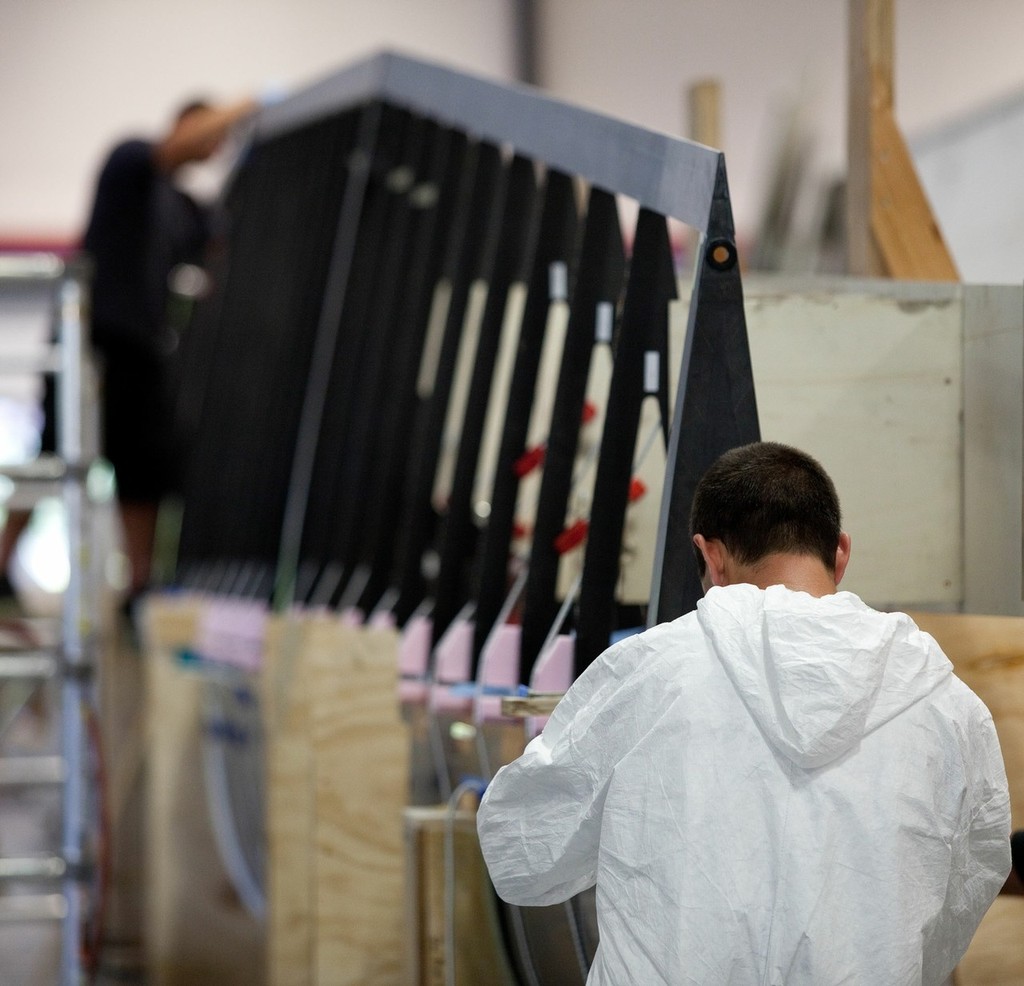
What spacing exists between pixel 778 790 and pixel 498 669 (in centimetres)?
101

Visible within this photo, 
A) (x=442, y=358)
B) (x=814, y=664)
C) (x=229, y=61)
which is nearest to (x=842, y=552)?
(x=814, y=664)

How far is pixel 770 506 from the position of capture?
1588mm

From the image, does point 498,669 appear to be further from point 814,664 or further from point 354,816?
point 814,664

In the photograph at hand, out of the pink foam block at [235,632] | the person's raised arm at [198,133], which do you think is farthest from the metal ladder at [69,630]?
the person's raised arm at [198,133]

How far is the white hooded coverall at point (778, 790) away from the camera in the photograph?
4.85 feet

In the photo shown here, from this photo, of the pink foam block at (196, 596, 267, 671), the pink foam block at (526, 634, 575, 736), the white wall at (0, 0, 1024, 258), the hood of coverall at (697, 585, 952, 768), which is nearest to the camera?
the hood of coverall at (697, 585, 952, 768)

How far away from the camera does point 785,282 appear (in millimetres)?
2418

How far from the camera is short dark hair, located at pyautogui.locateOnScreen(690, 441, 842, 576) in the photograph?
159 centimetres

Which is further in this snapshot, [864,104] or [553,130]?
[864,104]

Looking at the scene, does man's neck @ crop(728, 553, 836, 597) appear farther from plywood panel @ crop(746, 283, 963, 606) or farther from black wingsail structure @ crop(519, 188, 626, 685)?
black wingsail structure @ crop(519, 188, 626, 685)

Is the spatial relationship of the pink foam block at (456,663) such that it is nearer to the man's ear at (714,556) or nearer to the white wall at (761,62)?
the man's ear at (714,556)

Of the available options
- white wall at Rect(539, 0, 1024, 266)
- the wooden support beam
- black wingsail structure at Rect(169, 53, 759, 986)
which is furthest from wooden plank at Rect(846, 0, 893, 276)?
white wall at Rect(539, 0, 1024, 266)

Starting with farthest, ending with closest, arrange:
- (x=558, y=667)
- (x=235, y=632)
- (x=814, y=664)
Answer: (x=235, y=632) → (x=558, y=667) → (x=814, y=664)

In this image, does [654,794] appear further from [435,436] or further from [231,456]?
[231,456]
